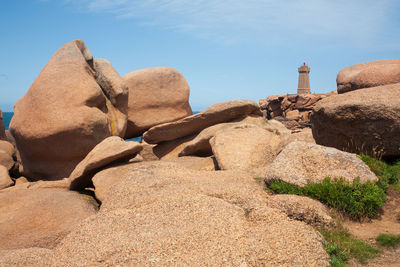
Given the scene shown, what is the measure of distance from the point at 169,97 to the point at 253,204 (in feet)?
26.7

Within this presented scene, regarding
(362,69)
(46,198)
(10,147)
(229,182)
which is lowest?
(10,147)

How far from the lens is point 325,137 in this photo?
746 centimetres

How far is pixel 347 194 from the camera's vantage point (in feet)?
17.0

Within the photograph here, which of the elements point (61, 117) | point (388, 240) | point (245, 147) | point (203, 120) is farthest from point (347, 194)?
point (61, 117)

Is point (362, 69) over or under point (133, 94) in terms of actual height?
over

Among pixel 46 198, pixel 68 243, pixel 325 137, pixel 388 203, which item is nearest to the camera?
pixel 68 243

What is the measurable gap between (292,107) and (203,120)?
12.7 meters

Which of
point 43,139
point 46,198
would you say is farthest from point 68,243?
point 43,139

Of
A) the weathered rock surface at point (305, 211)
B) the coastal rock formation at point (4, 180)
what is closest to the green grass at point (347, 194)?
the weathered rock surface at point (305, 211)

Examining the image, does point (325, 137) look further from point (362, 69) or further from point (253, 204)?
point (253, 204)

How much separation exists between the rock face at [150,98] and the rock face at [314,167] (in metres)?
6.88

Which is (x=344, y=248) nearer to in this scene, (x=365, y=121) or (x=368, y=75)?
(x=365, y=121)

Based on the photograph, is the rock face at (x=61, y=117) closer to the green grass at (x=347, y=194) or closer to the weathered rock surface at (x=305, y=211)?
the green grass at (x=347, y=194)

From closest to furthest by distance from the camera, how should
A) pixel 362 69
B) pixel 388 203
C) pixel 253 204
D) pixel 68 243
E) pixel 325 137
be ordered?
pixel 68 243 < pixel 253 204 < pixel 388 203 < pixel 325 137 < pixel 362 69
